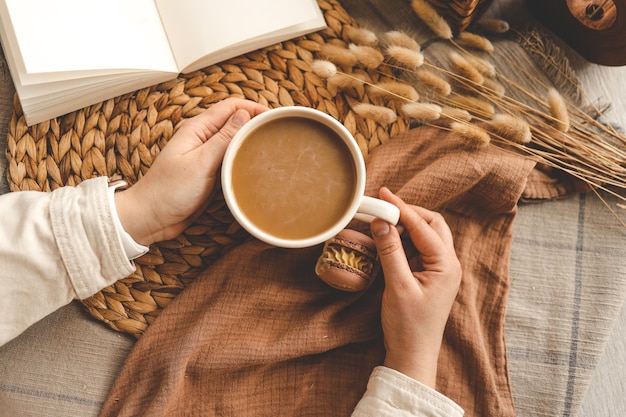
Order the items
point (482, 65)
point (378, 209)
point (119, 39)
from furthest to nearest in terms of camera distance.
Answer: point (482, 65), point (119, 39), point (378, 209)

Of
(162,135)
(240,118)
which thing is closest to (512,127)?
(240,118)

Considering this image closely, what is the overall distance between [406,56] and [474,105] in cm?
15

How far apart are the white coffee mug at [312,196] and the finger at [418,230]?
71mm

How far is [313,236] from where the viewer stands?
0.79 meters

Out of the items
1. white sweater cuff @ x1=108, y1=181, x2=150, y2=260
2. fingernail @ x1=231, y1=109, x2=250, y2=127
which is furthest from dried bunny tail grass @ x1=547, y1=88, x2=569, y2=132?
white sweater cuff @ x1=108, y1=181, x2=150, y2=260

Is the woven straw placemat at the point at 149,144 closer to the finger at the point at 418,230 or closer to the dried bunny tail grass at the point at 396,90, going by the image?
the dried bunny tail grass at the point at 396,90

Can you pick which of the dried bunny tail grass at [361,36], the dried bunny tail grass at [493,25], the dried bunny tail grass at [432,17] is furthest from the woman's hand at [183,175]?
the dried bunny tail grass at [493,25]

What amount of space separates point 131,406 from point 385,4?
31.6 inches

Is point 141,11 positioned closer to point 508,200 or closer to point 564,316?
point 508,200

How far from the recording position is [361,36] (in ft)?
3.13

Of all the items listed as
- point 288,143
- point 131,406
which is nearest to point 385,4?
point 288,143

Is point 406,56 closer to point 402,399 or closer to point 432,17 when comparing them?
point 432,17

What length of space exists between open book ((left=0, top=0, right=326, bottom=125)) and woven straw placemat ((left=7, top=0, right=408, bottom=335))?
0.02 metres

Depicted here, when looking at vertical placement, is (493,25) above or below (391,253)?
above
